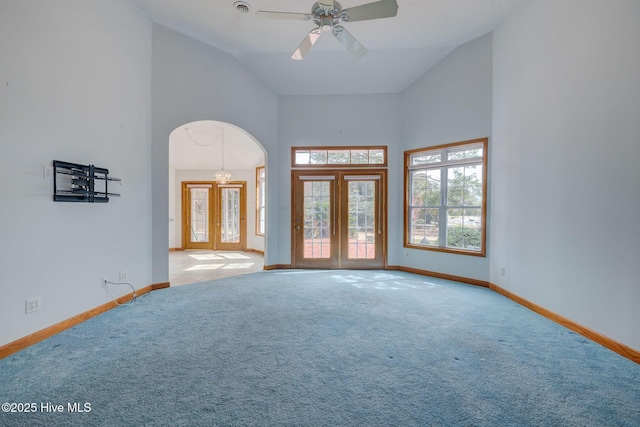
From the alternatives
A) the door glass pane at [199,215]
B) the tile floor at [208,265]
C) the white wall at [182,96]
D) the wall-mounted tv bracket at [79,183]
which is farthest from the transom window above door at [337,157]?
the door glass pane at [199,215]

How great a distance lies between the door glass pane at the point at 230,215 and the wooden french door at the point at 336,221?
3.55m

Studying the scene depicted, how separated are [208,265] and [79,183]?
12.2 feet

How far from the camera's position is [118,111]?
3.62 m

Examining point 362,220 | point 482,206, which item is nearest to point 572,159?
point 482,206

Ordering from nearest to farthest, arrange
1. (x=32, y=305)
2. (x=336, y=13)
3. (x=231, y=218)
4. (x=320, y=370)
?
(x=320, y=370) < (x=32, y=305) < (x=336, y=13) < (x=231, y=218)

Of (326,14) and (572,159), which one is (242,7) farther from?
(572,159)

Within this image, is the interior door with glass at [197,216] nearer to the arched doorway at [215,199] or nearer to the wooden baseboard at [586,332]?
the arched doorway at [215,199]

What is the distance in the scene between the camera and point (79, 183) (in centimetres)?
305

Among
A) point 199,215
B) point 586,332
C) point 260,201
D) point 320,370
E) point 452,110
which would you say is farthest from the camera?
point 199,215

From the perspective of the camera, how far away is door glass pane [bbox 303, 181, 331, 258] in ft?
19.7

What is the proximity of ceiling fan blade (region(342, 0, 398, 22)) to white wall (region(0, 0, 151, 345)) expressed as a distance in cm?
274

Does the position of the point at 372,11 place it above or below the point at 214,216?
above

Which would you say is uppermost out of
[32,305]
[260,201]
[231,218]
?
[260,201]

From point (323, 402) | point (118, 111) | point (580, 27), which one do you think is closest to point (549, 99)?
point (580, 27)
